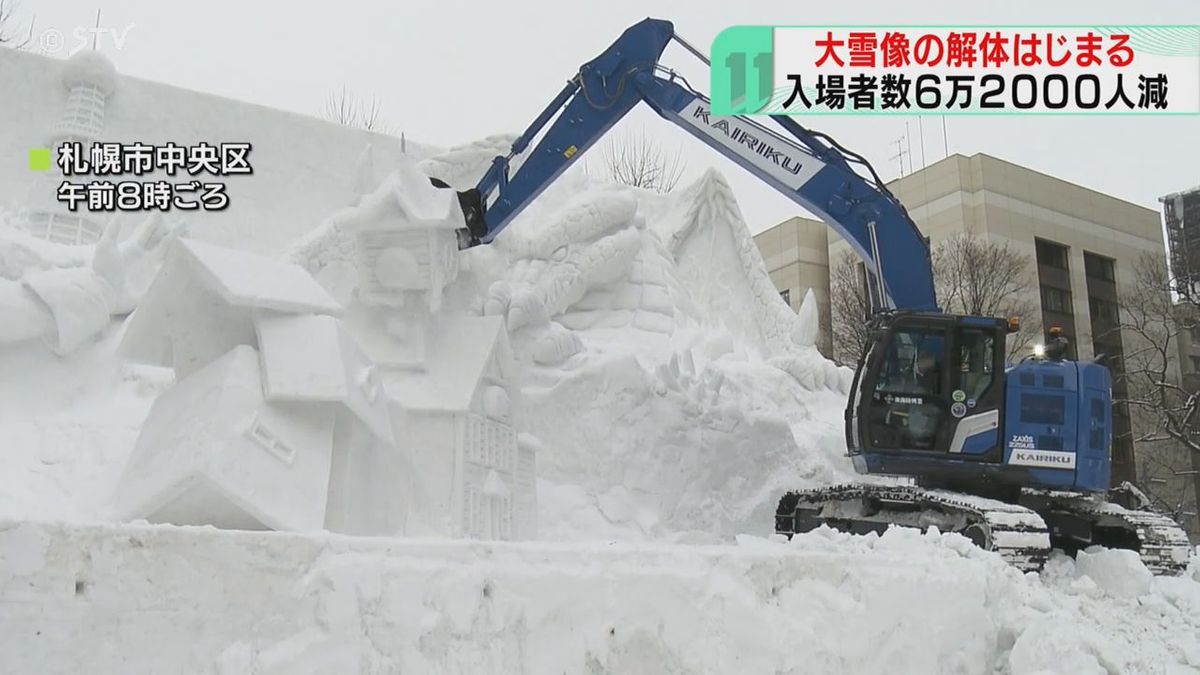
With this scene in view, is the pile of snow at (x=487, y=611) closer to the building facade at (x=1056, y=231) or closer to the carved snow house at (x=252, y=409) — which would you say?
the carved snow house at (x=252, y=409)

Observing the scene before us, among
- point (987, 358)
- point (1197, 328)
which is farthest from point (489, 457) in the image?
point (1197, 328)

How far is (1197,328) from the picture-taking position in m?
18.0

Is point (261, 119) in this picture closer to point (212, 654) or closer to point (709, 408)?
point (709, 408)

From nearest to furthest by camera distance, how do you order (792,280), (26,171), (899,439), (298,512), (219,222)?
(298,512)
(899,439)
(26,171)
(219,222)
(792,280)

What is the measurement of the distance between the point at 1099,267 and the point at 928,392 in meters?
19.5

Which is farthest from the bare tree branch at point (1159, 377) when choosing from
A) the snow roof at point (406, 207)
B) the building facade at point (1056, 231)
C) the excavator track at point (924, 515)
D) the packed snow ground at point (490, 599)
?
the snow roof at point (406, 207)

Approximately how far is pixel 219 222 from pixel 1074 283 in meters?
20.1

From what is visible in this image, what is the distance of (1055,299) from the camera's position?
23.6 meters

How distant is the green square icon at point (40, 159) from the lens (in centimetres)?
987

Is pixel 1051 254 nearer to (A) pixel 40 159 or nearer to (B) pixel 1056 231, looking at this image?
(B) pixel 1056 231

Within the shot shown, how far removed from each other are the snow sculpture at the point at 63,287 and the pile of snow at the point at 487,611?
224 inches

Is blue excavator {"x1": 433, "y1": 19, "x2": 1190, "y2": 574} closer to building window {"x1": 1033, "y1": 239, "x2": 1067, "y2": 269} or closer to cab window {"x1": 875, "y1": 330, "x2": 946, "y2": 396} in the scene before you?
cab window {"x1": 875, "y1": 330, "x2": 946, "y2": 396}

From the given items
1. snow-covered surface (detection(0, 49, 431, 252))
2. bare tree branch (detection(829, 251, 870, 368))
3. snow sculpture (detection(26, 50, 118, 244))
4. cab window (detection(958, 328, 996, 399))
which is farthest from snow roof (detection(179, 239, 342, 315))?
bare tree branch (detection(829, 251, 870, 368))

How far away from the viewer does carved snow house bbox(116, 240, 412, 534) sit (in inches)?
154
